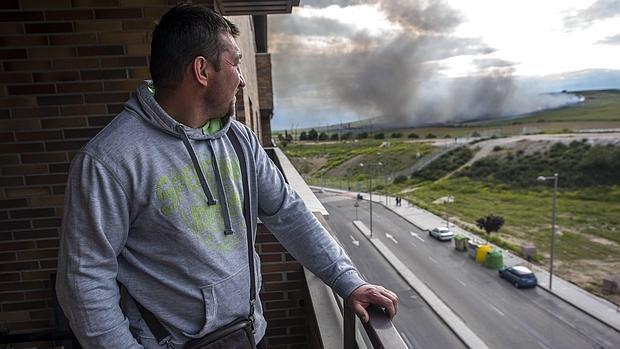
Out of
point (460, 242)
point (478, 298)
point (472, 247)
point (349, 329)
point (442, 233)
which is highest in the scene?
point (349, 329)

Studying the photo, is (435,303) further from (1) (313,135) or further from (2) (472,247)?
(1) (313,135)

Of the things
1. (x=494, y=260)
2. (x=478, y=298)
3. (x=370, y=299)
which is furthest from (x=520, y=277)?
(x=370, y=299)

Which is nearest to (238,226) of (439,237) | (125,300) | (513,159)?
(125,300)

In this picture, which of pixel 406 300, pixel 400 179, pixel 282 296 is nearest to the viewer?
pixel 282 296

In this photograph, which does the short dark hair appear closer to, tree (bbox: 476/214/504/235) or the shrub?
tree (bbox: 476/214/504/235)

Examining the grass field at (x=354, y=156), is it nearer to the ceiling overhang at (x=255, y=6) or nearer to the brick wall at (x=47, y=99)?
the ceiling overhang at (x=255, y=6)

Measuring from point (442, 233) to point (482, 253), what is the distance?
1575mm

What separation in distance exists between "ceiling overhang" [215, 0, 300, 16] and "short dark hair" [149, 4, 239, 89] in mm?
1185

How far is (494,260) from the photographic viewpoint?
11.0m

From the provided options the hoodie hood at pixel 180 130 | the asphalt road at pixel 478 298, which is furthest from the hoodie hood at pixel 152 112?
the asphalt road at pixel 478 298

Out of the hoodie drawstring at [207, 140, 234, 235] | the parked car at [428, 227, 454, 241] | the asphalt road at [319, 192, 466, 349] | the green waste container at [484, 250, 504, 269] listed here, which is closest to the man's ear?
the hoodie drawstring at [207, 140, 234, 235]

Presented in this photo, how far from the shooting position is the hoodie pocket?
72cm

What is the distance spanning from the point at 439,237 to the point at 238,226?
13.2 metres

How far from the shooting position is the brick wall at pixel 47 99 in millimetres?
1336
